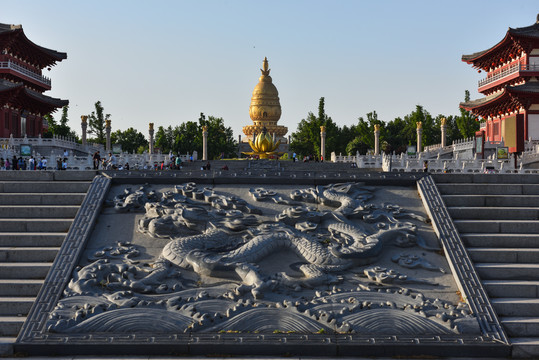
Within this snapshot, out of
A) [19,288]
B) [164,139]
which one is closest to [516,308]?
[19,288]

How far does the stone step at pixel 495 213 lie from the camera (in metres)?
10.2

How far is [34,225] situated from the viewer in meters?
9.93

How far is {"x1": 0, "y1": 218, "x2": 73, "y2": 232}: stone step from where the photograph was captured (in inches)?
391

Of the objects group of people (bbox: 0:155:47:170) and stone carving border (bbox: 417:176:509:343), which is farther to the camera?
group of people (bbox: 0:155:47:170)

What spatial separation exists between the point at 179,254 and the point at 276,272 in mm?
1503

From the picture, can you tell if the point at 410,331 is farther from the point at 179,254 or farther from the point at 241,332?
the point at 179,254

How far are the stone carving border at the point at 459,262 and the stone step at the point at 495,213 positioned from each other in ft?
1.17

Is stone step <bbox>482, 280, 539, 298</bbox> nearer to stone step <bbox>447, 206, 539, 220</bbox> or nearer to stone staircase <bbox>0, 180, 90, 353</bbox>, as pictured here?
stone step <bbox>447, 206, 539, 220</bbox>

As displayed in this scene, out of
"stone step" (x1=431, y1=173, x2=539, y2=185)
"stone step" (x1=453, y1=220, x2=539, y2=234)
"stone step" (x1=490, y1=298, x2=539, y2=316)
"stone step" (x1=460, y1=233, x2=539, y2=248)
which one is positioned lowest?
"stone step" (x1=490, y1=298, x2=539, y2=316)

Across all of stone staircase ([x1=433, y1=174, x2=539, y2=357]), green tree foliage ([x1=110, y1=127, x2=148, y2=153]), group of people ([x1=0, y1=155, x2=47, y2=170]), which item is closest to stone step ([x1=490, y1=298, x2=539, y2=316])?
stone staircase ([x1=433, y1=174, x2=539, y2=357])

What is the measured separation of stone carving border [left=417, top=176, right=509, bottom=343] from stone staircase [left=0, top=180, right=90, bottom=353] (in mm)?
6100

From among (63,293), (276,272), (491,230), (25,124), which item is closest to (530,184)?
(491,230)

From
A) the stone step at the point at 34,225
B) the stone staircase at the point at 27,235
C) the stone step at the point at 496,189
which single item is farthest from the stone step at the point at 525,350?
the stone step at the point at 34,225

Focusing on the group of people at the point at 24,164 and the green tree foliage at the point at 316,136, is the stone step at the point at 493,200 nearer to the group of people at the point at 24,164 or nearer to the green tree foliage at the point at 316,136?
the group of people at the point at 24,164
